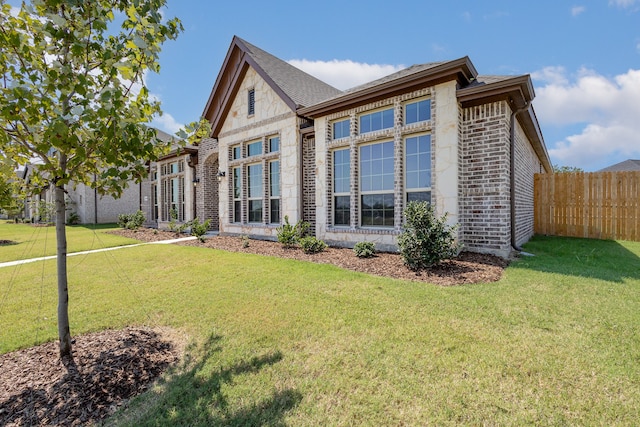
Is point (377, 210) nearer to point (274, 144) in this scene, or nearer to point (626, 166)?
point (274, 144)

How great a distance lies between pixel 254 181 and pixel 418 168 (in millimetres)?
6699

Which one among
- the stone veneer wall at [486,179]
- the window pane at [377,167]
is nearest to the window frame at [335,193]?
the window pane at [377,167]

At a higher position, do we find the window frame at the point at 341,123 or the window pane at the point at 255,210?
the window frame at the point at 341,123

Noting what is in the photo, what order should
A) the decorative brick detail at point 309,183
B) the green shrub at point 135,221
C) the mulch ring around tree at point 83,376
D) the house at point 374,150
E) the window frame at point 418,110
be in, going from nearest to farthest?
1. the mulch ring around tree at point 83,376
2. the house at point 374,150
3. the window frame at point 418,110
4. the decorative brick detail at point 309,183
5. the green shrub at point 135,221

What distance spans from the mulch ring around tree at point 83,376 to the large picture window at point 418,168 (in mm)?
6084

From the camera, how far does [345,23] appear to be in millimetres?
9344

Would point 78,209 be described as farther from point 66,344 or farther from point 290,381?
point 290,381

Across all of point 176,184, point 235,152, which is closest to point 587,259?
point 235,152

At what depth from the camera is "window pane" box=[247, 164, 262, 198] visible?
→ 37.0ft

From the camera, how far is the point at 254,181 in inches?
454

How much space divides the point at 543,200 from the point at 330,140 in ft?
28.1

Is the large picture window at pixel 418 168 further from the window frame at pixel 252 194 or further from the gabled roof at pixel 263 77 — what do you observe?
the window frame at pixel 252 194

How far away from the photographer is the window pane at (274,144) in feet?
34.3

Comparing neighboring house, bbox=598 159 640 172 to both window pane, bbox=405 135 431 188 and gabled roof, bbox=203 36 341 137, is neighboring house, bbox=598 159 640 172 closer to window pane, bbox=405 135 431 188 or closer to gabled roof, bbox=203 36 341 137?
gabled roof, bbox=203 36 341 137
